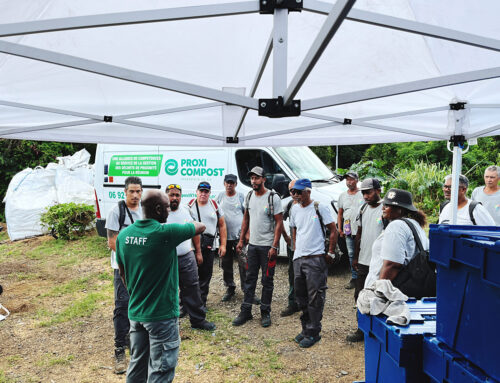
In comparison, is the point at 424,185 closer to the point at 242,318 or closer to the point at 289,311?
the point at 289,311

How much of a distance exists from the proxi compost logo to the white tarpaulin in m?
3.30

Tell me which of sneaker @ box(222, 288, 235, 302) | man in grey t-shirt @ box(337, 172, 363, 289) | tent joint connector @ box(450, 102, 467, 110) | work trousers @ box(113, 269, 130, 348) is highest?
tent joint connector @ box(450, 102, 467, 110)

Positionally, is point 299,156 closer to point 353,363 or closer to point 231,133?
point 231,133

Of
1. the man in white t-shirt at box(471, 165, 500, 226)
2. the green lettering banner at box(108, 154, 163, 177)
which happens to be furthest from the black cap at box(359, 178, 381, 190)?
the green lettering banner at box(108, 154, 163, 177)

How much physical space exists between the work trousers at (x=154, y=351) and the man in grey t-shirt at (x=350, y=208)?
337cm

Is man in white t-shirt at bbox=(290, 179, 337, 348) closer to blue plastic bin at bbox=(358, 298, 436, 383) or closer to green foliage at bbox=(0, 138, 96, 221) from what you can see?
blue plastic bin at bbox=(358, 298, 436, 383)

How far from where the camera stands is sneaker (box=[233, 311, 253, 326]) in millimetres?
4742

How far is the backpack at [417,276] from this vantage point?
2.79m

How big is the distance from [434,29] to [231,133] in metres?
2.22

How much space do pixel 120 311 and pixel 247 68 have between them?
8.90 ft

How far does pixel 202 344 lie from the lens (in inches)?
168

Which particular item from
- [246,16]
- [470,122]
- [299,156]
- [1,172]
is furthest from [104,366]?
[1,172]

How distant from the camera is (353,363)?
3.79 meters

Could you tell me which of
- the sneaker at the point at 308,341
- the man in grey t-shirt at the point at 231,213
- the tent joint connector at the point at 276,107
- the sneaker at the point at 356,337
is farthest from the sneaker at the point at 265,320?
the tent joint connector at the point at 276,107
